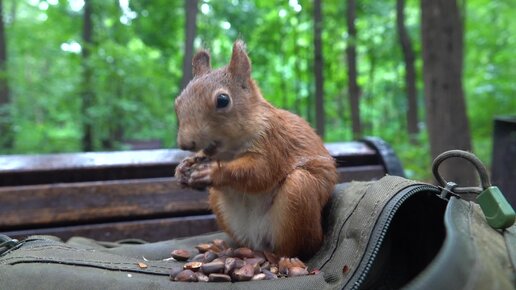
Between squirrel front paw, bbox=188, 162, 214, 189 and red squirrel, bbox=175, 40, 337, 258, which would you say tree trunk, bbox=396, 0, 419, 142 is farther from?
squirrel front paw, bbox=188, 162, 214, 189

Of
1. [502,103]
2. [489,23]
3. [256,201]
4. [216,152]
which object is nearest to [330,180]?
[256,201]

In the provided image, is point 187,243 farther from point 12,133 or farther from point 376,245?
point 12,133

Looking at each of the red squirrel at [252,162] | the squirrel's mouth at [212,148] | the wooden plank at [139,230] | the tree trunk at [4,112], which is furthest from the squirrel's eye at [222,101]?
the tree trunk at [4,112]

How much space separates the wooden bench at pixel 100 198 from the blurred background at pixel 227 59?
1349mm

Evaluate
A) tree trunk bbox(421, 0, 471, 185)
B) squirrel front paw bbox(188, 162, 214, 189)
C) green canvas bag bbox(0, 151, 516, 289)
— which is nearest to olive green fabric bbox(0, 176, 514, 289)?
green canvas bag bbox(0, 151, 516, 289)

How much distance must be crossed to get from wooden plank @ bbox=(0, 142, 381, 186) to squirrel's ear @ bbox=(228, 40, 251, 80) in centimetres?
85

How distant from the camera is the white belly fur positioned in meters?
1.70

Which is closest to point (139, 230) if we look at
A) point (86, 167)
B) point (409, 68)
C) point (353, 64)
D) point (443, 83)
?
point (86, 167)

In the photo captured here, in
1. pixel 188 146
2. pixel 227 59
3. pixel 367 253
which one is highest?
pixel 227 59

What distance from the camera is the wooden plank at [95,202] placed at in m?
2.11

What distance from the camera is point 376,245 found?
1.29 meters

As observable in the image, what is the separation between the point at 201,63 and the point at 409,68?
7884 millimetres

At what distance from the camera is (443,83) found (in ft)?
13.9

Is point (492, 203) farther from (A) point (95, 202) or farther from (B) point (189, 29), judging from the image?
(B) point (189, 29)
